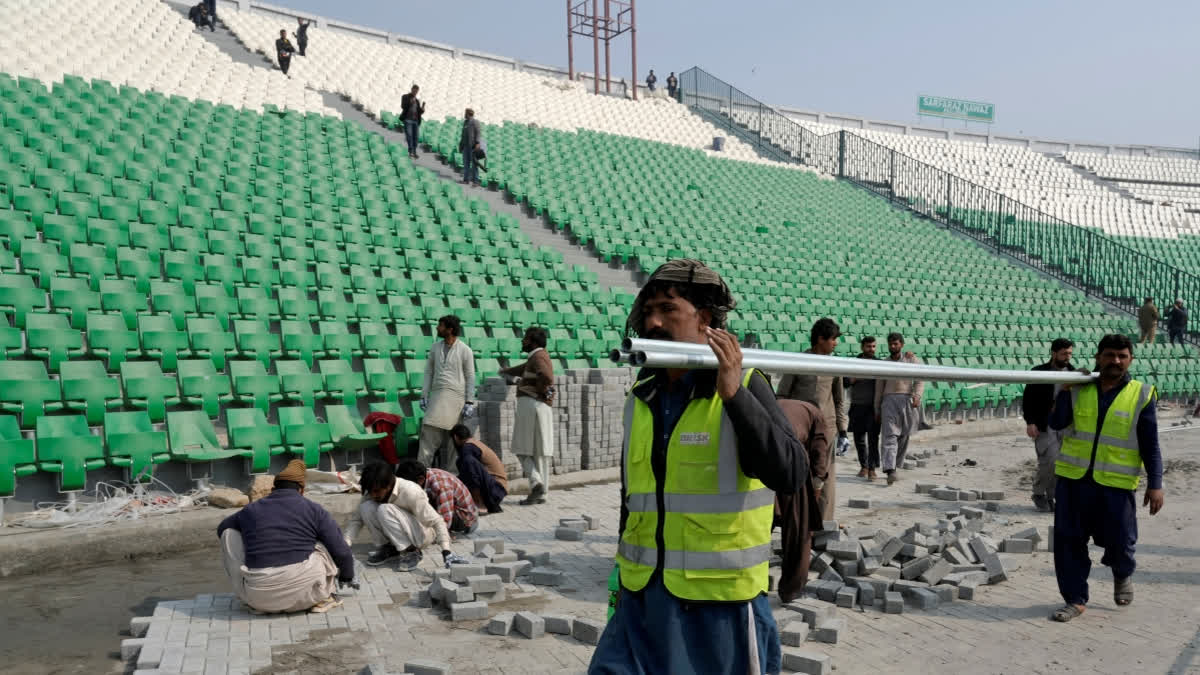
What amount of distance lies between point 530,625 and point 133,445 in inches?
159

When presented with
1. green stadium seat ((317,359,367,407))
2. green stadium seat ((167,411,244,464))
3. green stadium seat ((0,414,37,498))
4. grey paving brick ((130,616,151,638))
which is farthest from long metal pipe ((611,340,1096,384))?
green stadium seat ((317,359,367,407))

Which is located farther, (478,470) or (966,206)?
(966,206)

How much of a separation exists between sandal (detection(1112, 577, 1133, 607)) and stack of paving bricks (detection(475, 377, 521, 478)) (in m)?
5.04

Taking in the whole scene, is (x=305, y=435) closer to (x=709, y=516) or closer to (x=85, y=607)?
(x=85, y=607)

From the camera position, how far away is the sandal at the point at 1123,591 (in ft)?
16.9

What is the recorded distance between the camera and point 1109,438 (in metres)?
4.99

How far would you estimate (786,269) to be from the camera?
17047 millimetres

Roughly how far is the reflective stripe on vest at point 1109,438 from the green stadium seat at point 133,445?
256 inches

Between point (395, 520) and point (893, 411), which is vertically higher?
point (893, 411)

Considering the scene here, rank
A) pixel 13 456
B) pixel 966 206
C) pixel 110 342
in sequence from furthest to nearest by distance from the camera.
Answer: pixel 966 206
pixel 110 342
pixel 13 456

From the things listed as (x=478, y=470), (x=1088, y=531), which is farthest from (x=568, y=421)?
(x=1088, y=531)

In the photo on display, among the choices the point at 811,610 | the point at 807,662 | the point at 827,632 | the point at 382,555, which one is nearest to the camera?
the point at 807,662

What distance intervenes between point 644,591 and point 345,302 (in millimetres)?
8319

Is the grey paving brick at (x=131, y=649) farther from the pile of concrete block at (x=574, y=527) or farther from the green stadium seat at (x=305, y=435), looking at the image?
the green stadium seat at (x=305, y=435)
